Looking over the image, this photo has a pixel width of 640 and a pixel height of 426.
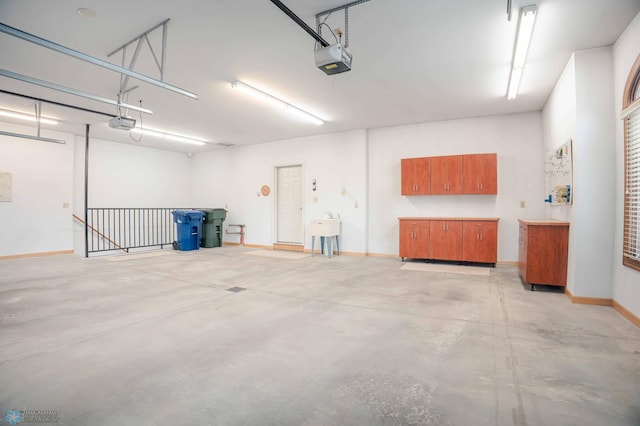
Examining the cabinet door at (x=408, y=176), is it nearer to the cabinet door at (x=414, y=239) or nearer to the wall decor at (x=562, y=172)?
the cabinet door at (x=414, y=239)

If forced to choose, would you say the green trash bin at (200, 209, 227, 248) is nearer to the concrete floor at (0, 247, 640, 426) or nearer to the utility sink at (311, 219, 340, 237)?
the utility sink at (311, 219, 340, 237)

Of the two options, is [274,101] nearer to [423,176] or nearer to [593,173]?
[423,176]

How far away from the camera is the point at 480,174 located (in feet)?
20.4

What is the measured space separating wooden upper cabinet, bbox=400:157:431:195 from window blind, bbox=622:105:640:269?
3.45 m

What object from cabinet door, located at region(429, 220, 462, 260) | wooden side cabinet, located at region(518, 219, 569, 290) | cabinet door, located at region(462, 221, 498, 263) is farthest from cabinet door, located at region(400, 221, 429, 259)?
wooden side cabinet, located at region(518, 219, 569, 290)

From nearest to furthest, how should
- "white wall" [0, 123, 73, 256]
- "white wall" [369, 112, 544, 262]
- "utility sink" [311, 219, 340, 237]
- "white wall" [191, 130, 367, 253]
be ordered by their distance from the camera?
"white wall" [369, 112, 544, 262]
"white wall" [0, 123, 73, 256]
"utility sink" [311, 219, 340, 237]
"white wall" [191, 130, 367, 253]

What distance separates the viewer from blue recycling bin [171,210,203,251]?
28.4ft

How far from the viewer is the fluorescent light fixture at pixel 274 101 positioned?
4816 mm

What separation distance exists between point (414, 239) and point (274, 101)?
3931mm

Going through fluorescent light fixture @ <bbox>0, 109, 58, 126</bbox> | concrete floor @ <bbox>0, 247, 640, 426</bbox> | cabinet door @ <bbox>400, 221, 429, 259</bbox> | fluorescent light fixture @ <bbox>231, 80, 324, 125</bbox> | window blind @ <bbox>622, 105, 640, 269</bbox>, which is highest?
fluorescent light fixture @ <bbox>231, 80, 324, 125</bbox>

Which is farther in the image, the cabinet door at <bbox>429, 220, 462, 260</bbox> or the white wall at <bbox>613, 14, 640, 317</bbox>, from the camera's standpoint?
the cabinet door at <bbox>429, 220, 462, 260</bbox>

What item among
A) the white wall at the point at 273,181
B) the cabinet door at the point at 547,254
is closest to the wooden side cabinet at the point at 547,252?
the cabinet door at the point at 547,254

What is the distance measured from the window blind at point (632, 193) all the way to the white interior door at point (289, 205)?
6443 millimetres

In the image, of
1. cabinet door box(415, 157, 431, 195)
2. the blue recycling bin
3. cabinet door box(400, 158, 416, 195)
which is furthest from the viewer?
the blue recycling bin
